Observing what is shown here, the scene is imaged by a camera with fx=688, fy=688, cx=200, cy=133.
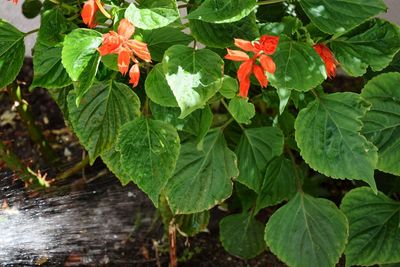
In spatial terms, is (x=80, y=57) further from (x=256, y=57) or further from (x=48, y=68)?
(x=256, y=57)

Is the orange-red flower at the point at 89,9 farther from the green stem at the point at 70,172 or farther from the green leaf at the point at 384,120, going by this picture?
the green stem at the point at 70,172

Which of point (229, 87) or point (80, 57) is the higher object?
point (80, 57)

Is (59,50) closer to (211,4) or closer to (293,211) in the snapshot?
(211,4)

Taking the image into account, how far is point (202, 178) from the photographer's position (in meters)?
1.51

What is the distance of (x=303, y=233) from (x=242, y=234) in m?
0.31

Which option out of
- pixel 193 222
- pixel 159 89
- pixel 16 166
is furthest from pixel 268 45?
pixel 16 166

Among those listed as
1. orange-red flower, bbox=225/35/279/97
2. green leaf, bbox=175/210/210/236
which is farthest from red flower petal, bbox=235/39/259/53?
green leaf, bbox=175/210/210/236

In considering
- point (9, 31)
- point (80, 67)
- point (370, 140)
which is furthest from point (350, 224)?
point (9, 31)

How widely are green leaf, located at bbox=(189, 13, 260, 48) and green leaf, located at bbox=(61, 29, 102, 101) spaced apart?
0.60 feet

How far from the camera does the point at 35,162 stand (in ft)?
7.34

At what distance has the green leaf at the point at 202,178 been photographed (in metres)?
1.50

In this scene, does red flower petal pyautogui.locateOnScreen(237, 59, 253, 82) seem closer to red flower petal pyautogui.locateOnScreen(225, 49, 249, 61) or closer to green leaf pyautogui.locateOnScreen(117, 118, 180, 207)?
red flower petal pyautogui.locateOnScreen(225, 49, 249, 61)

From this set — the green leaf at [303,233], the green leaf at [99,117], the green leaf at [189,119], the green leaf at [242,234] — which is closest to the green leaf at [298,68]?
the green leaf at [189,119]

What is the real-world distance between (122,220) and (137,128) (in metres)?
0.83
